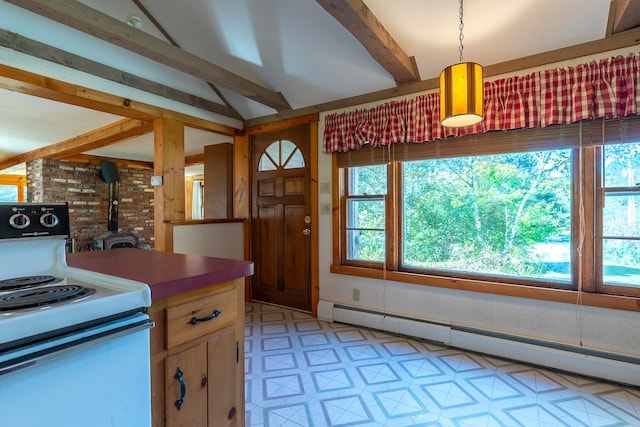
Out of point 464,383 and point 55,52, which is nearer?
point 464,383

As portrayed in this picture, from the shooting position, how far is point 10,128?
4309mm

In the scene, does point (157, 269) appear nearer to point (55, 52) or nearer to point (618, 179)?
point (55, 52)

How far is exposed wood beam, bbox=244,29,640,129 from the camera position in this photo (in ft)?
7.06

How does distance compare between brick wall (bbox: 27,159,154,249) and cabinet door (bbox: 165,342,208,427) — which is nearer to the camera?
cabinet door (bbox: 165,342,208,427)

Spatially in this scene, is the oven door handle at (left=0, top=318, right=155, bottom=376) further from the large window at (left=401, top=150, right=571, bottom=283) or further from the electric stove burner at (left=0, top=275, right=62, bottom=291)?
the large window at (left=401, top=150, right=571, bottom=283)

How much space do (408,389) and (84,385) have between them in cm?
188

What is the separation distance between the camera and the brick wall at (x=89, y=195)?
5660 mm

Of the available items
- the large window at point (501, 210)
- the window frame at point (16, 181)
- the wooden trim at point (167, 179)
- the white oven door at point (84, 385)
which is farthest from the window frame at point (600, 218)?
the window frame at point (16, 181)

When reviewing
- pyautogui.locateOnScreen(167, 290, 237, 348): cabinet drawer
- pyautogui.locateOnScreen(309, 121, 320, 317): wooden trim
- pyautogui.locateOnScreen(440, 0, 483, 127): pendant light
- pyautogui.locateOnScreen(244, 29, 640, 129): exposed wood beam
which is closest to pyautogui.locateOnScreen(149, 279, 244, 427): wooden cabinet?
pyautogui.locateOnScreen(167, 290, 237, 348): cabinet drawer

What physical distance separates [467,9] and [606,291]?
7.21 ft

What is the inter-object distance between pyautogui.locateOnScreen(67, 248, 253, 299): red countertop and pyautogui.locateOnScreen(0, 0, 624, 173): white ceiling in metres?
1.91

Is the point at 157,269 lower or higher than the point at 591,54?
lower

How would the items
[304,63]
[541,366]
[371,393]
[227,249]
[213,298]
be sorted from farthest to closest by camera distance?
1. [227,249]
2. [304,63]
3. [541,366]
4. [371,393]
5. [213,298]

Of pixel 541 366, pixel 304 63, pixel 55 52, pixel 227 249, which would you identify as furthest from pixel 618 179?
pixel 55 52
